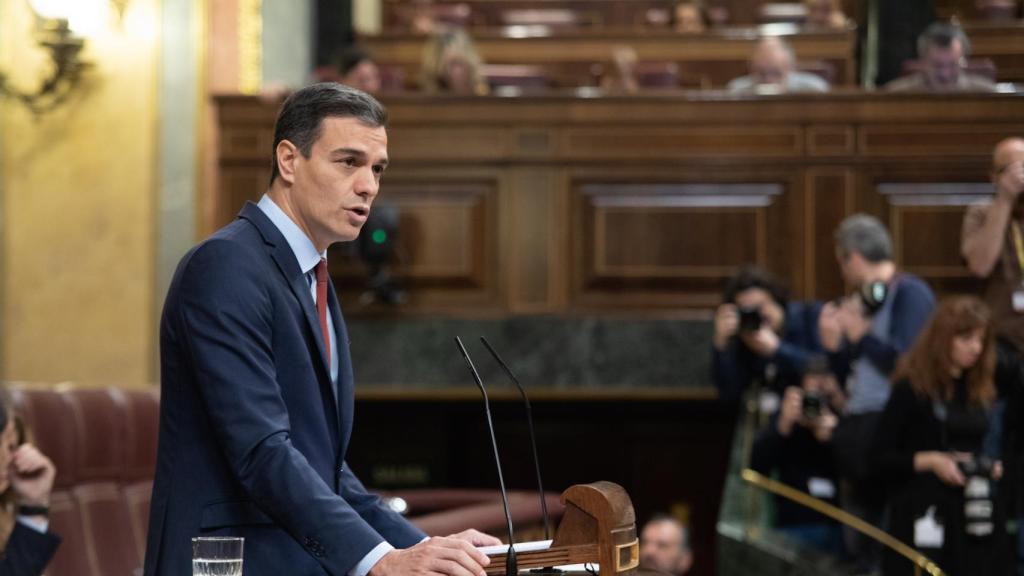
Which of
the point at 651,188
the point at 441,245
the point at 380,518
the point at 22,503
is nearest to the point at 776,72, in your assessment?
the point at 651,188

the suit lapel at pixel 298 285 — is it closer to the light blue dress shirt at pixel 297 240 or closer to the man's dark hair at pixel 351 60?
the light blue dress shirt at pixel 297 240

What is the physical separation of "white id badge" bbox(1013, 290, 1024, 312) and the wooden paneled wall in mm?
2143

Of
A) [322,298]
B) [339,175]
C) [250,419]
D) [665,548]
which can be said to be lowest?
[665,548]

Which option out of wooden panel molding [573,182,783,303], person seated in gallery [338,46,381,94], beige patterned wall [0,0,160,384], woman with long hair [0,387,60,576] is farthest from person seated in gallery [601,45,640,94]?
woman with long hair [0,387,60,576]

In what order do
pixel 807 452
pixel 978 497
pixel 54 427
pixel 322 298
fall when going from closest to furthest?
pixel 322 298 → pixel 978 497 → pixel 54 427 → pixel 807 452

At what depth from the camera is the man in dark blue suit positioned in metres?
2.16

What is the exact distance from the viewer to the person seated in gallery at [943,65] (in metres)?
7.46

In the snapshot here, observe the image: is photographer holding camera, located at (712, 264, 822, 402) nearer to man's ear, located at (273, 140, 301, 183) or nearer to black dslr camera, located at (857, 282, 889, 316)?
black dslr camera, located at (857, 282, 889, 316)

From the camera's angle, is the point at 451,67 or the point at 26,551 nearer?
the point at 26,551

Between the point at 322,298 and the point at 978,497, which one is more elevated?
the point at 322,298

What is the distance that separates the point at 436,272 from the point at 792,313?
77.7 inches

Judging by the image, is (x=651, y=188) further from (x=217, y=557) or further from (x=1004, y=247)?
(x=217, y=557)

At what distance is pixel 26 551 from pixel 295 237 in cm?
204

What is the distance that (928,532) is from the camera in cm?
478
